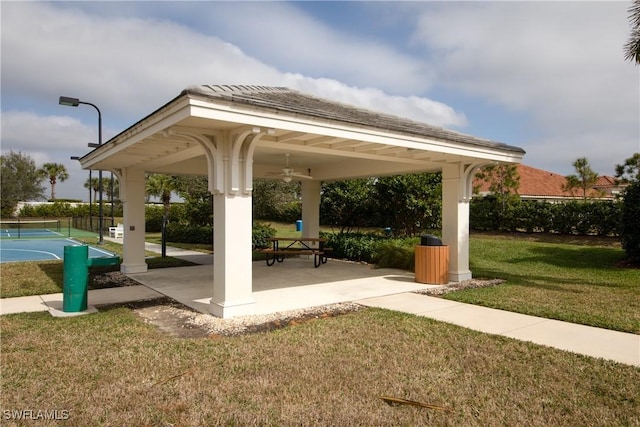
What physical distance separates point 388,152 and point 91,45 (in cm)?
809

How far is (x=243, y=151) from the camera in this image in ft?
21.1

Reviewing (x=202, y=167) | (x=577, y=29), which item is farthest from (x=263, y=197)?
(x=577, y=29)

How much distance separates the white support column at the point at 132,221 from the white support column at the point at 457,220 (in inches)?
329

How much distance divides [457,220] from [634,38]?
5.92 meters

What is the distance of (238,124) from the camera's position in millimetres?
5770

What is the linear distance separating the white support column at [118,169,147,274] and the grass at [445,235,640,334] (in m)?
8.33

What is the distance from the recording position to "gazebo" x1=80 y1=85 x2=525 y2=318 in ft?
19.0

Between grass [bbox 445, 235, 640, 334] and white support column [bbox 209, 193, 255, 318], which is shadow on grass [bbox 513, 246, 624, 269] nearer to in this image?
grass [bbox 445, 235, 640, 334]

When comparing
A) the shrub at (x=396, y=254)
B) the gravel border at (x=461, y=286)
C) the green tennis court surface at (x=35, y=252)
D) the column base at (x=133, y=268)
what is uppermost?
the shrub at (x=396, y=254)

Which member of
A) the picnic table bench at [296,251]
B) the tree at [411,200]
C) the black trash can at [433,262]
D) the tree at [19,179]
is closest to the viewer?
the black trash can at [433,262]

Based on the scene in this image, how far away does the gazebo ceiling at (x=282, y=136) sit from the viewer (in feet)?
18.1

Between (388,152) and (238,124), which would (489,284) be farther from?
(238,124)

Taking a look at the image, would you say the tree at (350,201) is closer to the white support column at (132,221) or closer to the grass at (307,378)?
the white support column at (132,221)

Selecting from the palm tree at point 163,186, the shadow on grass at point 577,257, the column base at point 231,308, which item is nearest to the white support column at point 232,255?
the column base at point 231,308
